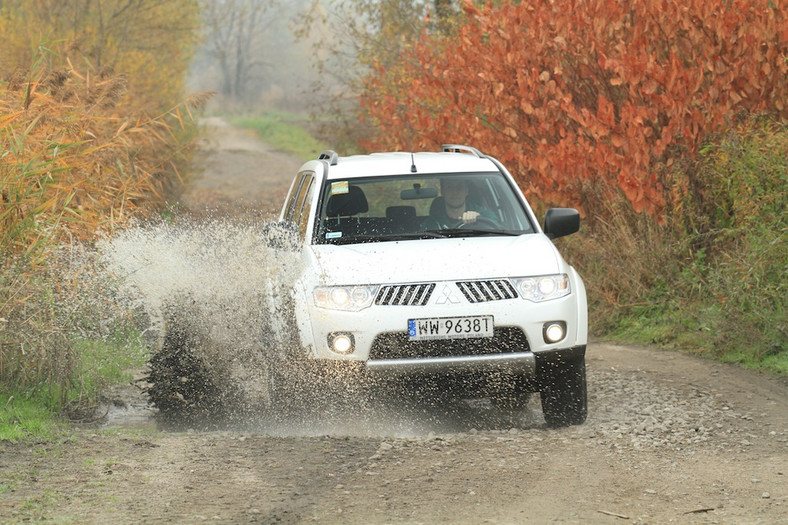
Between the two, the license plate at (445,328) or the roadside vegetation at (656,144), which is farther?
the roadside vegetation at (656,144)

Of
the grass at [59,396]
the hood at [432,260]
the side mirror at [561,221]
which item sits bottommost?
the grass at [59,396]

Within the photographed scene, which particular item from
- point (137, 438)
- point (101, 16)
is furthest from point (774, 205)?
point (101, 16)

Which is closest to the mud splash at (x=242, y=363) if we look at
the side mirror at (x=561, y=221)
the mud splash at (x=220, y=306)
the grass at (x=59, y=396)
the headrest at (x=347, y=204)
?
the mud splash at (x=220, y=306)

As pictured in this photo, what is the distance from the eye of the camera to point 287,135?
53.7 metres

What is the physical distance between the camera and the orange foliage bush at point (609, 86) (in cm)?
1128

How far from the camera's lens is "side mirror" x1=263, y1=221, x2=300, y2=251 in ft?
26.9

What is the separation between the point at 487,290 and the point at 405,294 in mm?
489

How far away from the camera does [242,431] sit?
7598 mm

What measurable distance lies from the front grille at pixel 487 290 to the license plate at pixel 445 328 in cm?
14

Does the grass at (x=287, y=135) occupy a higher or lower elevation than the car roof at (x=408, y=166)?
lower

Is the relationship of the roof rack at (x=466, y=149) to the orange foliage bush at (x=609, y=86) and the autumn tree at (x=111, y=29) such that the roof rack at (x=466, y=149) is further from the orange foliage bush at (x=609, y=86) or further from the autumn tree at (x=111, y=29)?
the autumn tree at (x=111, y=29)

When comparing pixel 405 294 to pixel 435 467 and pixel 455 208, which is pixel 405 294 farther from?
pixel 455 208

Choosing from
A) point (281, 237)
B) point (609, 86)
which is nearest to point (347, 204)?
point (281, 237)

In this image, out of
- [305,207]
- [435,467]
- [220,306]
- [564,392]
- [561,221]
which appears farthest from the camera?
[305,207]
